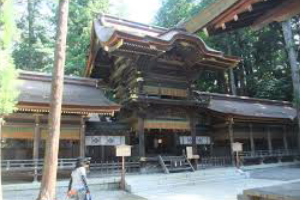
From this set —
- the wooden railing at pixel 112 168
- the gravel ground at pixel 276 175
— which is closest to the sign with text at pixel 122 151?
the wooden railing at pixel 112 168

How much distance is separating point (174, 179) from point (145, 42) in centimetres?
586

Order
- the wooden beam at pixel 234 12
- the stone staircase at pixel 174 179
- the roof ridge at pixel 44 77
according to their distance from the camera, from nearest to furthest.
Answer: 1. the wooden beam at pixel 234 12
2. the stone staircase at pixel 174 179
3. the roof ridge at pixel 44 77

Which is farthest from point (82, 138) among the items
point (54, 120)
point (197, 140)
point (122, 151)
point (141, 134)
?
point (197, 140)

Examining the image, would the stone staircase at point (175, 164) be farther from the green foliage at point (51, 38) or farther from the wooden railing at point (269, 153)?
the green foliage at point (51, 38)

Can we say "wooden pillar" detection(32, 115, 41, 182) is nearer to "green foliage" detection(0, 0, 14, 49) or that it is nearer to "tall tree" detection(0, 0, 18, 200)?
"tall tree" detection(0, 0, 18, 200)

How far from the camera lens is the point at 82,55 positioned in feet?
68.3

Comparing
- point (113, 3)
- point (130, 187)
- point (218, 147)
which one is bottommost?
→ point (130, 187)

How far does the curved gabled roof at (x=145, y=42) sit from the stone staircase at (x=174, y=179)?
17.7 ft

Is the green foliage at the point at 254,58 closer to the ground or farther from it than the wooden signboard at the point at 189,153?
farther from it

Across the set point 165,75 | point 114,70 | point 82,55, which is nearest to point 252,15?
point 165,75

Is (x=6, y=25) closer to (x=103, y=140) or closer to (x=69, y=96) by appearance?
(x=69, y=96)

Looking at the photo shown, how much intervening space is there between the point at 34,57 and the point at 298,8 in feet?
73.0

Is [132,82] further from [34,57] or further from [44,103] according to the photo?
[34,57]

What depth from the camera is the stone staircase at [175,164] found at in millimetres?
12395
